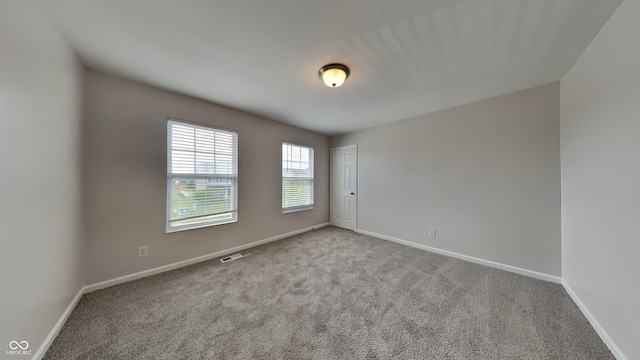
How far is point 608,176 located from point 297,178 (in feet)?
12.8

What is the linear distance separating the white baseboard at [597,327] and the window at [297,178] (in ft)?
12.5

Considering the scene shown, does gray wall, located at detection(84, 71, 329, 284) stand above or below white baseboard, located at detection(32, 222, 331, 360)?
above

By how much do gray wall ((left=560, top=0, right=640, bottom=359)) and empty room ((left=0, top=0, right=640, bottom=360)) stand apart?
0.8 inches

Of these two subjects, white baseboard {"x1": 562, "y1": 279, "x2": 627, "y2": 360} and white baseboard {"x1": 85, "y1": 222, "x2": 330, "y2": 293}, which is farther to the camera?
white baseboard {"x1": 85, "y1": 222, "x2": 330, "y2": 293}

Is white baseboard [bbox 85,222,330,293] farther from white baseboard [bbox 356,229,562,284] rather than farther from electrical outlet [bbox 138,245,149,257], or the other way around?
white baseboard [bbox 356,229,562,284]

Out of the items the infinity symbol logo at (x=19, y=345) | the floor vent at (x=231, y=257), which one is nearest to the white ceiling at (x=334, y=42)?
the infinity symbol logo at (x=19, y=345)

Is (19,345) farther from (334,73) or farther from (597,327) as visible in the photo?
(597,327)

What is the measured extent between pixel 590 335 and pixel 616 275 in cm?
55

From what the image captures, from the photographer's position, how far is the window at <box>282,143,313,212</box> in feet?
13.2

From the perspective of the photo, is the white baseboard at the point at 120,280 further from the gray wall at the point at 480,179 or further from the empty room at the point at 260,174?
the gray wall at the point at 480,179

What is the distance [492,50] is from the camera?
1.73m

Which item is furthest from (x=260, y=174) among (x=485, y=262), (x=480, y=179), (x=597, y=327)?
(x=597, y=327)

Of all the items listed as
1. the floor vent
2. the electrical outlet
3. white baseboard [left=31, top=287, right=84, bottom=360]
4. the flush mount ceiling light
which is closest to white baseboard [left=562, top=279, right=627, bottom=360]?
the flush mount ceiling light

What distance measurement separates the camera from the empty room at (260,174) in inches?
51.7
